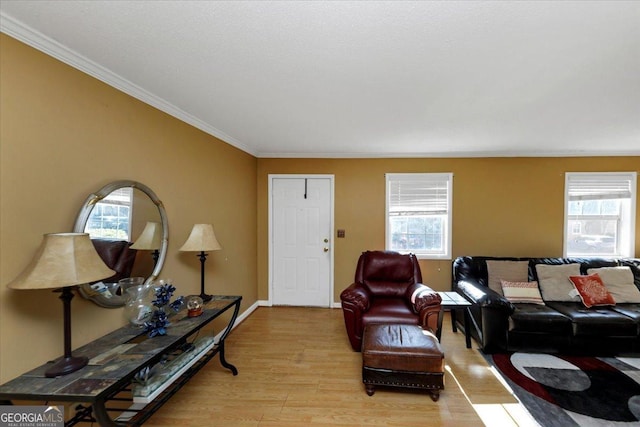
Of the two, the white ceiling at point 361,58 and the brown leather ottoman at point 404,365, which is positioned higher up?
the white ceiling at point 361,58

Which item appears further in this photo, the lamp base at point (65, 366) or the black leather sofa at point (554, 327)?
the black leather sofa at point (554, 327)

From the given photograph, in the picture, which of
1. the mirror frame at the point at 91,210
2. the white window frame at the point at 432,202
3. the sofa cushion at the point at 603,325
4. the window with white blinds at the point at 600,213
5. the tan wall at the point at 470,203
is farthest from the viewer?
the white window frame at the point at 432,202

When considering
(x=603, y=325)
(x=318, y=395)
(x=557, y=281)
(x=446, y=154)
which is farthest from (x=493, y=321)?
(x=446, y=154)

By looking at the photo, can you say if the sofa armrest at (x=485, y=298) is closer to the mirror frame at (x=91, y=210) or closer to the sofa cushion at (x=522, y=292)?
the sofa cushion at (x=522, y=292)

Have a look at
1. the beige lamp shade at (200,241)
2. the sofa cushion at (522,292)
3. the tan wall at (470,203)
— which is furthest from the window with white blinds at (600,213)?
the beige lamp shade at (200,241)

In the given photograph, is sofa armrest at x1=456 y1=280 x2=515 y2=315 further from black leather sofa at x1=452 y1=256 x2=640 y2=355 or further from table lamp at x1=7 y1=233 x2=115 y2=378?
table lamp at x1=7 y1=233 x2=115 y2=378

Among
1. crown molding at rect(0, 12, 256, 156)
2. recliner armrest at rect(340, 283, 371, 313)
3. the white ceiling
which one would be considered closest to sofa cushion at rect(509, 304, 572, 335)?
recliner armrest at rect(340, 283, 371, 313)

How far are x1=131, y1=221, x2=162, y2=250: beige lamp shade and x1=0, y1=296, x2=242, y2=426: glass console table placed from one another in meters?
0.58

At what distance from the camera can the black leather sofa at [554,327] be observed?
2.61 metres

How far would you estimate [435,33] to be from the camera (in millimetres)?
1314

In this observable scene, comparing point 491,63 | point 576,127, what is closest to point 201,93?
point 491,63

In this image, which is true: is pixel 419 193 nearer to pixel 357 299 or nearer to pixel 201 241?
pixel 357 299

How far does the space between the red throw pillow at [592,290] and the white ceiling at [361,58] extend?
170 cm

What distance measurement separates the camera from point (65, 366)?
130 cm
